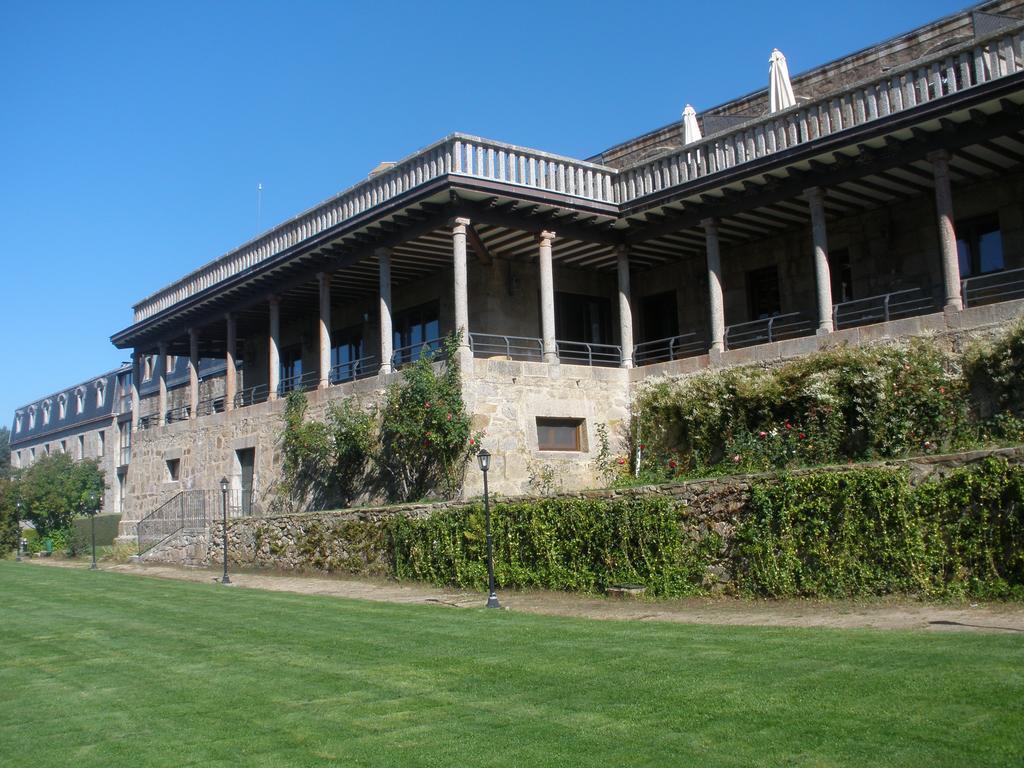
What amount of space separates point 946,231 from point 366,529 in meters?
11.2

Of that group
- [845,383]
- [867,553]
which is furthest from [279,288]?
[867,553]

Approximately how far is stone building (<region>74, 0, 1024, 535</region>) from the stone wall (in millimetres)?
1920

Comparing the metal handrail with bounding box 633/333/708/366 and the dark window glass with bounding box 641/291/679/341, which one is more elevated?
the dark window glass with bounding box 641/291/679/341

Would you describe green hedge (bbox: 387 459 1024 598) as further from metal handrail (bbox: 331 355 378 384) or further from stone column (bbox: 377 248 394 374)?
metal handrail (bbox: 331 355 378 384)

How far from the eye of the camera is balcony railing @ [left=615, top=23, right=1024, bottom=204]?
14.8 meters

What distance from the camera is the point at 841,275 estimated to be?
65.0 ft

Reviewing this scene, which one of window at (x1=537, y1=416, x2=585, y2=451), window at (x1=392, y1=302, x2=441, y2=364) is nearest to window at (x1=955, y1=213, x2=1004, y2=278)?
window at (x1=537, y1=416, x2=585, y2=451)

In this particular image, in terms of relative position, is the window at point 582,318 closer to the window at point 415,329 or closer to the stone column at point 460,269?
the window at point 415,329

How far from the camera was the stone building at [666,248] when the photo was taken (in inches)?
632

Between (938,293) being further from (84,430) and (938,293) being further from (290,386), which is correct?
(84,430)

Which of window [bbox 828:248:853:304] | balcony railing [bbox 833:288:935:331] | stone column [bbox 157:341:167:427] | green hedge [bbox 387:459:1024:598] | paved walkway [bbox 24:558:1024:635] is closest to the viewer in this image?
paved walkway [bbox 24:558:1024:635]

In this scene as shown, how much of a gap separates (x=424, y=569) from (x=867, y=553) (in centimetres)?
768

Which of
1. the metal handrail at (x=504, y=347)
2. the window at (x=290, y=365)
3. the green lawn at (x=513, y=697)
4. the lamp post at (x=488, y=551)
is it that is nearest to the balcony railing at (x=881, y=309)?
the metal handrail at (x=504, y=347)

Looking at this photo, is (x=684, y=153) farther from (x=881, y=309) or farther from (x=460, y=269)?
(x=460, y=269)
